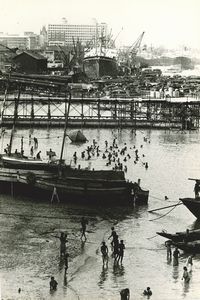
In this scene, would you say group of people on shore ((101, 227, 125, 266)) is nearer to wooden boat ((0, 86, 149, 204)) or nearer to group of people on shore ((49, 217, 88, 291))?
group of people on shore ((49, 217, 88, 291))

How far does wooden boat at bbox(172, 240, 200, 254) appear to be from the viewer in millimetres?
28000

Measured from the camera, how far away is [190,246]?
28.0 metres

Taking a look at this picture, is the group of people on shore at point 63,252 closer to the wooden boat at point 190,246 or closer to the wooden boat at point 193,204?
the wooden boat at point 190,246

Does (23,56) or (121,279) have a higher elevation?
(23,56)

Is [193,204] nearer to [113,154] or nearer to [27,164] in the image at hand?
[27,164]

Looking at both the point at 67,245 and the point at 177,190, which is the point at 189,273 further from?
the point at 177,190

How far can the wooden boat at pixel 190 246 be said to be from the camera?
2800cm

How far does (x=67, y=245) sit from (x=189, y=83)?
11753 cm

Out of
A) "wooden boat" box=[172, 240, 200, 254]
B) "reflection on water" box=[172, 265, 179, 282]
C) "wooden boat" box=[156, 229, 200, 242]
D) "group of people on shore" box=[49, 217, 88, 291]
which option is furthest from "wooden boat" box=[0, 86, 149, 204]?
"reflection on water" box=[172, 265, 179, 282]

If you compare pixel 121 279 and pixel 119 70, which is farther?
pixel 119 70

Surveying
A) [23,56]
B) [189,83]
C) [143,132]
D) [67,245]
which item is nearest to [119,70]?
[189,83]

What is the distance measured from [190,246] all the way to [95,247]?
15.5 feet

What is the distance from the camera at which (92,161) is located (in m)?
55.0

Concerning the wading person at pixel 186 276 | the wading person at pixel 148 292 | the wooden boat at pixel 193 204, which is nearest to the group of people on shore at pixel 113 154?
the wooden boat at pixel 193 204
